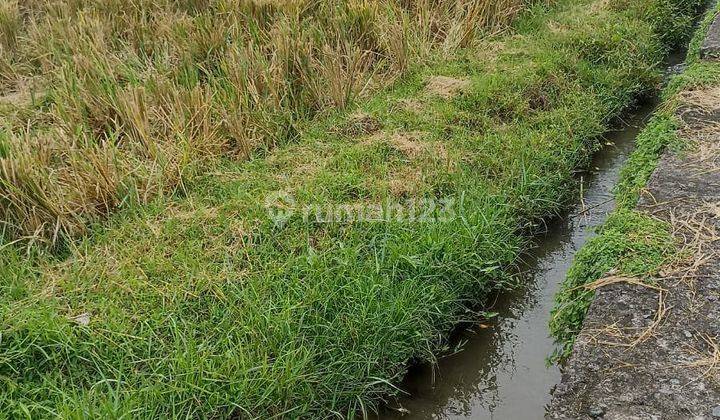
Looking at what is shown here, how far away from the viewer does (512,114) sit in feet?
15.2

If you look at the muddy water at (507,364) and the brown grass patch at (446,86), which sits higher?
the brown grass patch at (446,86)

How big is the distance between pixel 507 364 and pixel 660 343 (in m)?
0.86

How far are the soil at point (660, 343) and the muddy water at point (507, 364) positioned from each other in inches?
21.5

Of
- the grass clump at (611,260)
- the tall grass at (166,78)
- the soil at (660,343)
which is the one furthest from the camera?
the tall grass at (166,78)

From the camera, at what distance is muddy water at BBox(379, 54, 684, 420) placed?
2.91m

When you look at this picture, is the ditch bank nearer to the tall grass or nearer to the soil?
the soil

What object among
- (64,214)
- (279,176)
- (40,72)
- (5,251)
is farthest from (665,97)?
(40,72)

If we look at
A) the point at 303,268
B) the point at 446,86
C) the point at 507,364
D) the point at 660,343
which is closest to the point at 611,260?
the point at 660,343

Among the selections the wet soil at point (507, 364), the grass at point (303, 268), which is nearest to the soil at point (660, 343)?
the wet soil at point (507, 364)

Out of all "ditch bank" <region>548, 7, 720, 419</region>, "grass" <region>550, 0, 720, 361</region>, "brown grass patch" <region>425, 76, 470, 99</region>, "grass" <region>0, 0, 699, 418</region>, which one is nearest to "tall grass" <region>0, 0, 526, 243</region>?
"grass" <region>0, 0, 699, 418</region>

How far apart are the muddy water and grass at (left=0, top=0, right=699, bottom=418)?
11 centimetres

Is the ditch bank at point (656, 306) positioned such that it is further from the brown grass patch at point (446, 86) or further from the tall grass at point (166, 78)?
the tall grass at point (166, 78)

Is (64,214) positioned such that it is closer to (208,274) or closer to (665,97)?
(208,274)

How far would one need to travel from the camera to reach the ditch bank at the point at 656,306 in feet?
7.35
